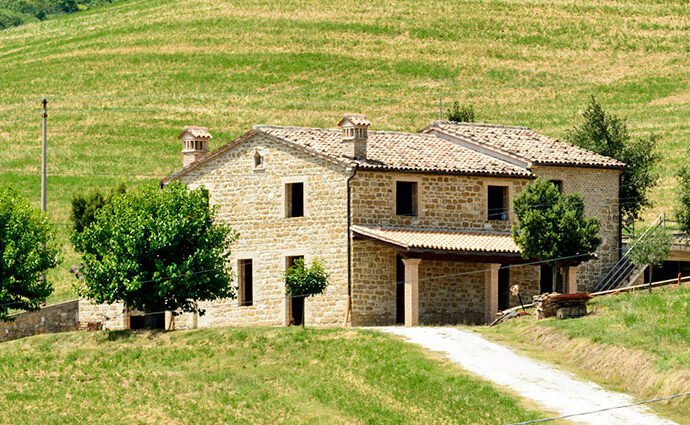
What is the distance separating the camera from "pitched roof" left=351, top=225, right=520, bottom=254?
1919 inches

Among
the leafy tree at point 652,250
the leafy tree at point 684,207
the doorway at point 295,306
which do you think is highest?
the leafy tree at point 684,207

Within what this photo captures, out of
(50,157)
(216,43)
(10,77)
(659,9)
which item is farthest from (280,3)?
(50,157)

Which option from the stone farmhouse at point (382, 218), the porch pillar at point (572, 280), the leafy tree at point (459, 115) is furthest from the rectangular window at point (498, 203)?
the leafy tree at point (459, 115)

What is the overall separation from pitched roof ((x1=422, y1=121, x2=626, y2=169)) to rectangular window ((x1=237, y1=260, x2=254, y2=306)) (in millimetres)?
11156

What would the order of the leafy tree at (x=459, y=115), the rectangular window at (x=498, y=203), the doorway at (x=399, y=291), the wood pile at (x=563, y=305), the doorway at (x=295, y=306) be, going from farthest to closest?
1. the leafy tree at (x=459, y=115)
2. the rectangular window at (x=498, y=203)
3. the doorway at (x=295, y=306)
4. the doorway at (x=399, y=291)
5. the wood pile at (x=563, y=305)

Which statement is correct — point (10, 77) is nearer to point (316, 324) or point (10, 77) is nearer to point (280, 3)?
point (280, 3)

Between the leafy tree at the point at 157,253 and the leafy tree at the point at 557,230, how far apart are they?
467 inches

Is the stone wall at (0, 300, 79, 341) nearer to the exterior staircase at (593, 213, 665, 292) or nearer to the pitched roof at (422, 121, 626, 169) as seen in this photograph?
the pitched roof at (422, 121, 626, 169)

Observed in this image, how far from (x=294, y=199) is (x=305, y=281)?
230 inches

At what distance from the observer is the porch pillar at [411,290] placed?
1913 inches

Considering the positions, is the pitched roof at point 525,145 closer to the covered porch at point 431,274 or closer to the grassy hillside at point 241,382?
the covered porch at point 431,274

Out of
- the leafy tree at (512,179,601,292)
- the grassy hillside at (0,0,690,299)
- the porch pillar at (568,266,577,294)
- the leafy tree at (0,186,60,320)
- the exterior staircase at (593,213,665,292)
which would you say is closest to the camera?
the leafy tree at (512,179,601,292)

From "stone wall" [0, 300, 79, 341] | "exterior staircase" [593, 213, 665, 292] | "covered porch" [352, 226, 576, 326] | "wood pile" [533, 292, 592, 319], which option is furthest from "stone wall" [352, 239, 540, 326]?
"stone wall" [0, 300, 79, 341]

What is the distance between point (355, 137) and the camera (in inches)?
2019
